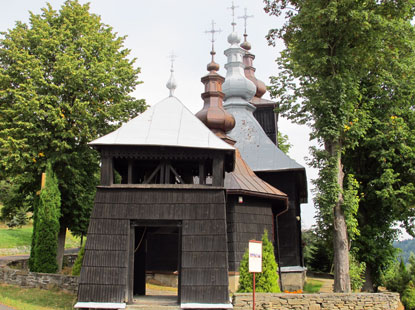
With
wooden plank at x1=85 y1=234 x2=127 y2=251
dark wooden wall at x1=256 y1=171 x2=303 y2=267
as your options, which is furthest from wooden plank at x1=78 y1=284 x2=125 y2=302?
dark wooden wall at x1=256 y1=171 x2=303 y2=267

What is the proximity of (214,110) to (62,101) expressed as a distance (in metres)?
6.59

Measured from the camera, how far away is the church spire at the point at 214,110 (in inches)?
776

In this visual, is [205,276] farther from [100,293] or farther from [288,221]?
[288,221]

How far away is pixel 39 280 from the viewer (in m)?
14.8

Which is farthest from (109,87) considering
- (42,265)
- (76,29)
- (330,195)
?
(330,195)

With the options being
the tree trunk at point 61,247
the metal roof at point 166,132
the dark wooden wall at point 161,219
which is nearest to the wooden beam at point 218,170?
the dark wooden wall at point 161,219

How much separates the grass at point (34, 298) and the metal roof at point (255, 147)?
10046mm

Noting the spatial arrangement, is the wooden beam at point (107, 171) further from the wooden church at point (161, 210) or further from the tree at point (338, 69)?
the tree at point (338, 69)

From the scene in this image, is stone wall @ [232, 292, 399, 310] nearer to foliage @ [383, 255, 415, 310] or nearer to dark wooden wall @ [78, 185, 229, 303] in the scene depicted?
dark wooden wall @ [78, 185, 229, 303]

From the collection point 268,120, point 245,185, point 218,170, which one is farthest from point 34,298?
point 268,120

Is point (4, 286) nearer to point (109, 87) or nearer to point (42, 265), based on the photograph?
point (42, 265)

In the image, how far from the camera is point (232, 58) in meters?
26.2

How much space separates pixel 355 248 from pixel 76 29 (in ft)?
50.9

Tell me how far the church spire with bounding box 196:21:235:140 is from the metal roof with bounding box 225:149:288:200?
227 cm
